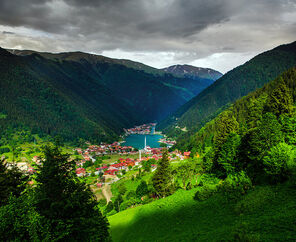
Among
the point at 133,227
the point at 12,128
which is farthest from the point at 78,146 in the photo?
the point at 133,227

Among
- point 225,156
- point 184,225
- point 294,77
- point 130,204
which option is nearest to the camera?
point 184,225

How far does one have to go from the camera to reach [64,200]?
40.7 ft

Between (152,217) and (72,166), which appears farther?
(152,217)

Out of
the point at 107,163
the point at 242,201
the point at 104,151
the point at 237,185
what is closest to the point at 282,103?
the point at 237,185

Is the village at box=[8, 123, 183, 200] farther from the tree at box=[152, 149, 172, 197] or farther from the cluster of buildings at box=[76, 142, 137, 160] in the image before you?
the tree at box=[152, 149, 172, 197]

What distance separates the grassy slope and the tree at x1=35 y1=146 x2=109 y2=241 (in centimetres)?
1123

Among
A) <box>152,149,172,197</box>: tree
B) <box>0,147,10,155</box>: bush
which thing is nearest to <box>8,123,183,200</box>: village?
<box>152,149,172,197</box>: tree

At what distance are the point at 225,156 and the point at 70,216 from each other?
2490 cm

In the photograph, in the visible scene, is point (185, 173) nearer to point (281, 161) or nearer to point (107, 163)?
point (281, 161)

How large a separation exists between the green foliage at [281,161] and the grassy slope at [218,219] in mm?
1531

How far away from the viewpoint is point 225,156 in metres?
29.3

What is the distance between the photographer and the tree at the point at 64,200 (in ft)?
39.0

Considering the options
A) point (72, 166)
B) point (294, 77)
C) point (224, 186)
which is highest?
point (294, 77)

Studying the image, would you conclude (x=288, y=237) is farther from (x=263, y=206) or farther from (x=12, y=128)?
(x=12, y=128)
